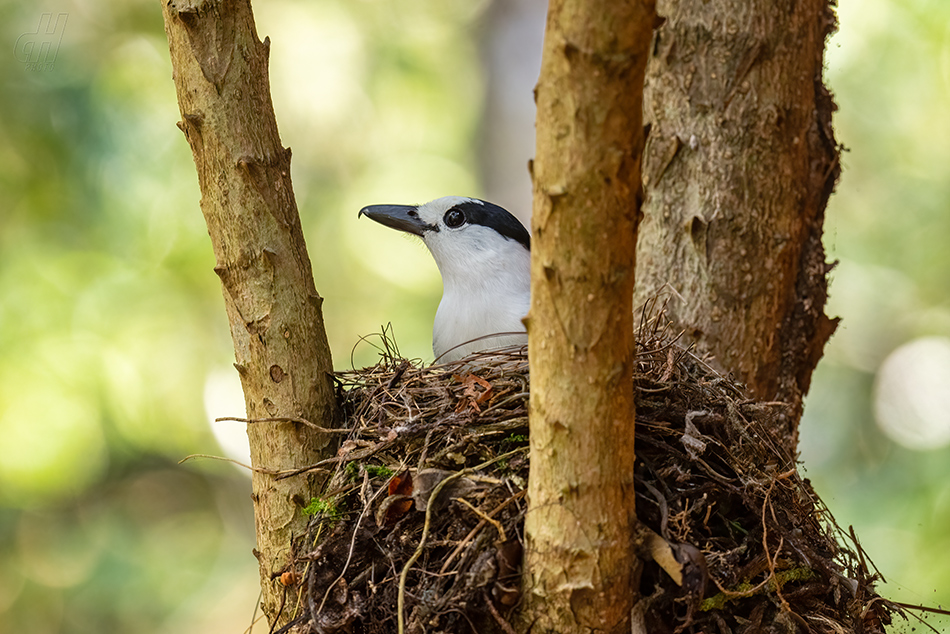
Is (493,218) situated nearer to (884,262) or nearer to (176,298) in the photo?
(176,298)

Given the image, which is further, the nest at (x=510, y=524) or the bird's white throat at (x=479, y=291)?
the bird's white throat at (x=479, y=291)

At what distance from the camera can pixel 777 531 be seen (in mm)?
2188

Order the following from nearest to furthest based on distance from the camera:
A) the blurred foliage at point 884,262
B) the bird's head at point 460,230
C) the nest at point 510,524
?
the nest at point 510,524
the bird's head at point 460,230
the blurred foliage at point 884,262

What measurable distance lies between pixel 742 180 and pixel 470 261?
1231 mm

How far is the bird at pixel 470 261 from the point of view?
3.37 meters

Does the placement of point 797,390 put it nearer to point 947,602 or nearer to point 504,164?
point 947,602

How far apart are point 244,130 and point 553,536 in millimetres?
1383

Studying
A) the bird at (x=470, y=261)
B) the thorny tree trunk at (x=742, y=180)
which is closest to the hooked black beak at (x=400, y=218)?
the bird at (x=470, y=261)

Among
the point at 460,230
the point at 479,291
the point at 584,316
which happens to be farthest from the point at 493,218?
the point at 584,316

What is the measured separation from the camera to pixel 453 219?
3.76 metres

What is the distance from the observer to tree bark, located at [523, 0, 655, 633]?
1.45 meters

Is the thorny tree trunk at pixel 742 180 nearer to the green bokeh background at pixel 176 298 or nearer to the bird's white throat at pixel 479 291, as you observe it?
the bird's white throat at pixel 479 291

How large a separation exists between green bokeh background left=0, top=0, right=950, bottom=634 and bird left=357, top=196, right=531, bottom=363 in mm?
1732

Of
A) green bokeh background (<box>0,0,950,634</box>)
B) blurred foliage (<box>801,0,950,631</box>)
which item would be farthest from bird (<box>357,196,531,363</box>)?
blurred foliage (<box>801,0,950,631</box>)
